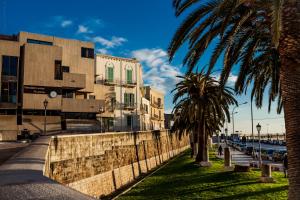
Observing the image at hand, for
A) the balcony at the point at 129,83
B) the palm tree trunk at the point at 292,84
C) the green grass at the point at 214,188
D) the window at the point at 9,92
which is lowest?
the green grass at the point at 214,188

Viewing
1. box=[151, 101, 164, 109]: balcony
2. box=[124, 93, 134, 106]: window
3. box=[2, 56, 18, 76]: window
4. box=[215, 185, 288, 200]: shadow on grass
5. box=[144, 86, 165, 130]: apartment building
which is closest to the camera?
box=[215, 185, 288, 200]: shadow on grass

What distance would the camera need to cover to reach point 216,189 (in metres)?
20.3

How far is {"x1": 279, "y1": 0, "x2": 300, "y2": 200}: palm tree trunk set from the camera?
9.36 m

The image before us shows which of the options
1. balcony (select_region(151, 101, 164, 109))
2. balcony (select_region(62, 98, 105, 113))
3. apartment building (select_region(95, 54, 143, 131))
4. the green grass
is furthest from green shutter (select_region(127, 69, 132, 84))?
the green grass

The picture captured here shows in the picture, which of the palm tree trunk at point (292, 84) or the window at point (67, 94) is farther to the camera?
the window at point (67, 94)

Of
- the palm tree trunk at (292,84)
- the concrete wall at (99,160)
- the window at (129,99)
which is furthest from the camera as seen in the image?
the window at (129,99)

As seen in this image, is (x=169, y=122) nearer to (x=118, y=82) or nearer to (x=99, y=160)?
(x=118, y=82)

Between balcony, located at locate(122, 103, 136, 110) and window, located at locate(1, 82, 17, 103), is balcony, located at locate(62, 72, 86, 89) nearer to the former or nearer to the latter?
window, located at locate(1, 82, 17, 103)

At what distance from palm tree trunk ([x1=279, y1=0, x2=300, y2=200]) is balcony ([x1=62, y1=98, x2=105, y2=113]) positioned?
129 feet

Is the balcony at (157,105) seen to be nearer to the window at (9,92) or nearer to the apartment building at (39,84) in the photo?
the apartment building at (39,84)

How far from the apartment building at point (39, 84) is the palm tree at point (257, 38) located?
32725 mm

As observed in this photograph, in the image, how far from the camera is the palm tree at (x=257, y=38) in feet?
30.8

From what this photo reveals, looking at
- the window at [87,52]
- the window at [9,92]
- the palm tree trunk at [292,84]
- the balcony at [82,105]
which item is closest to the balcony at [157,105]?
the window at [87,52]

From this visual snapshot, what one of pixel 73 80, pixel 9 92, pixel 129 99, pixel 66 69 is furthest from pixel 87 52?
pixel 9 92
